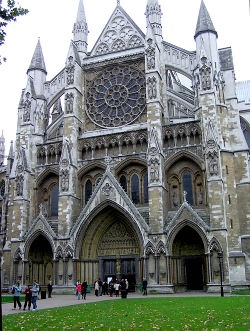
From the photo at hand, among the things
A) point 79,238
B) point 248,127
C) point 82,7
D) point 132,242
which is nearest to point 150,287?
point 132,242

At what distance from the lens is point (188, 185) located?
3039 centimetres

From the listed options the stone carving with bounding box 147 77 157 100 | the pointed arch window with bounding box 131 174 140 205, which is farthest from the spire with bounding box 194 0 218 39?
the pointed arch window with bounding box 131 174 140 205

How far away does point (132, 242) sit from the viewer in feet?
101

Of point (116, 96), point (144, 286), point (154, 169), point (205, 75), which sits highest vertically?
point (116, 96)

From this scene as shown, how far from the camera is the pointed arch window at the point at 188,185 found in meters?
30.2

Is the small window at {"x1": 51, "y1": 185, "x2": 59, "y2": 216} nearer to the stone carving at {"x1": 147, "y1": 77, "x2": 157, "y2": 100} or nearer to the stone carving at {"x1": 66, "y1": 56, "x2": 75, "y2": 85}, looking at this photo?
the stone carving at {"x1": 66, "y1": 56, "x2": 75, "y2": 85}

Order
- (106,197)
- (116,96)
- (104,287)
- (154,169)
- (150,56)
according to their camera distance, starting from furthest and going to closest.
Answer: (116,96) < (150,56) < (106,197) < (104,287) < (154,169)

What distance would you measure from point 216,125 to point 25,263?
18.6 metres

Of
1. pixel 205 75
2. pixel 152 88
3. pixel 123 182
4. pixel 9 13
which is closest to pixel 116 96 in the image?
pixel 152 88

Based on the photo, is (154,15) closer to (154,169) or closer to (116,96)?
(116,96)

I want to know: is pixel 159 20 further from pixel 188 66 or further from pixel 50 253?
pixel 50 253

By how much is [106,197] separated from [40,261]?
8.48 m

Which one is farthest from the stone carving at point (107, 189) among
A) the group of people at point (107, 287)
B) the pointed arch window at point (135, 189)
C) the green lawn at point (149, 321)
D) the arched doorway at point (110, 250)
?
the green lawn at point (149, 321)

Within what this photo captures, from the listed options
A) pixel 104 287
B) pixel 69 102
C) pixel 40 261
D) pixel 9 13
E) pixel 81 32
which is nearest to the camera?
pixel 9 13
